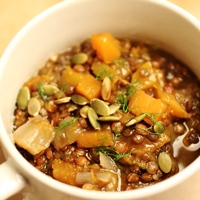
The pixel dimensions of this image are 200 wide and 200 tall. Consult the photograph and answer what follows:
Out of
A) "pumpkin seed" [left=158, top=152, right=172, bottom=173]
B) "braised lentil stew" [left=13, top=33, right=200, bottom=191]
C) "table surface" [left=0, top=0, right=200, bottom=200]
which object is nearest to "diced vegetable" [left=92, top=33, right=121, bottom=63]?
"braised lentil stew" [left=13, top=33, right=200, bottom=191]

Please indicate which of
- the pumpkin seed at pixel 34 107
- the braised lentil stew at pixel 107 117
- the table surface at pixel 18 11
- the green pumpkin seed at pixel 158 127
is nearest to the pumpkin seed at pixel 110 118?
the braised lentil stew at pixel 107 117

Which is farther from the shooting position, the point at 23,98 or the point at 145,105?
the point at 23,98

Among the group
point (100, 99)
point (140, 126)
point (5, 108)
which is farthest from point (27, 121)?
point (140, 126)

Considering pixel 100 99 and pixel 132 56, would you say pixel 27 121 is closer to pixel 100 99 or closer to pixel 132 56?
pixel 100 99

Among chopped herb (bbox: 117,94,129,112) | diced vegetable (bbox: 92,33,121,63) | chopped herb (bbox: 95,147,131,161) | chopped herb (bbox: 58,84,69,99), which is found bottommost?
chopped herb (bbox: 95,147,131,161)

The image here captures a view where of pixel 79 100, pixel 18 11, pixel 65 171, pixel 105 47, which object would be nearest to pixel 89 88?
pixel 79 100

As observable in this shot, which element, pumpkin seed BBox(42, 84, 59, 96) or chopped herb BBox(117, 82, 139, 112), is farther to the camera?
pumpkin seed BBox(42, 84, 59, 96)

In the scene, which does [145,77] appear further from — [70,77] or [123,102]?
[70,77]

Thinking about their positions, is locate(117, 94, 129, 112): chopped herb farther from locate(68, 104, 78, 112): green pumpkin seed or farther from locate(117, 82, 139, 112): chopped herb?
locate(68, 104, 78, 112): green pumpkin seed
